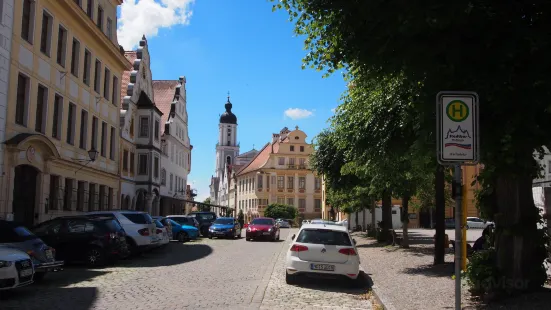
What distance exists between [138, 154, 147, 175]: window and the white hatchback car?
102 ft

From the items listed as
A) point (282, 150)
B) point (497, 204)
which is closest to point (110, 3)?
point (497, 204)

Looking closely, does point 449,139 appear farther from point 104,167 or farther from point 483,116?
point 104,167

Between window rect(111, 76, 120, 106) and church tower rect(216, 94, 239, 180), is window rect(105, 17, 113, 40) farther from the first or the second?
church tower rect(216, 94, 239, 180)

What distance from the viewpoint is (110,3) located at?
3272 cm

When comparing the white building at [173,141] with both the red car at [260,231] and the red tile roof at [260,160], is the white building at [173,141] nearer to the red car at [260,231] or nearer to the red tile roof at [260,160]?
the red car at [260,231]

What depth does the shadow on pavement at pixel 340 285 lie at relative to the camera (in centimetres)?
1294

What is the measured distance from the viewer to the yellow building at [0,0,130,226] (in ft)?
69.9

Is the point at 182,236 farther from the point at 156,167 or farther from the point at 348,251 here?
the point at 348,251

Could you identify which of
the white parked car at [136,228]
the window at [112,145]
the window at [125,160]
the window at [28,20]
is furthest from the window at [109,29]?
the white parked car at [136,228]

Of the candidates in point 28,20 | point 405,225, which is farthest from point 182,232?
point 28,20

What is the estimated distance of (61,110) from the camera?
1011 inches

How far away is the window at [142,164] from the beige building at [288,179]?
49308 mm

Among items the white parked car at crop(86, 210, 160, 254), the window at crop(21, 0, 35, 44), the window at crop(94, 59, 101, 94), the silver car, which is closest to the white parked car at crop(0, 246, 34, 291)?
the silver car

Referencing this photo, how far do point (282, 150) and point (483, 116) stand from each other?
279 ft
